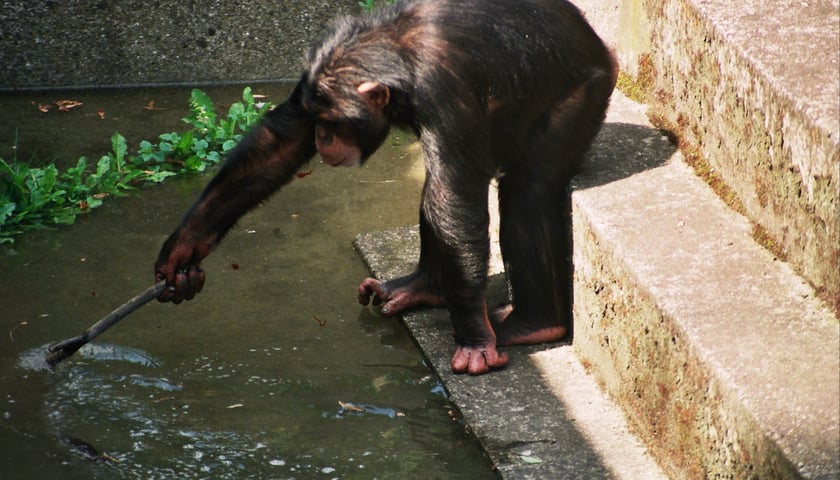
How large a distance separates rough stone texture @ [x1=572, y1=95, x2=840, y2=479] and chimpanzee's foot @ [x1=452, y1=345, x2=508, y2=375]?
34 centimetres

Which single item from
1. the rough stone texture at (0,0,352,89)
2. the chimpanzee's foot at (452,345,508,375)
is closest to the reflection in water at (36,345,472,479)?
the chimpanzee's foot at (452,345,508,375)

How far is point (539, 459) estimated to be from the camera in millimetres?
3754

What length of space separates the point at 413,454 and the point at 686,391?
38.5 inches

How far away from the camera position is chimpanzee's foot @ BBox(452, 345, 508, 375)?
428 centimetres

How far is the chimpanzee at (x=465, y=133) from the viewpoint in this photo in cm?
391

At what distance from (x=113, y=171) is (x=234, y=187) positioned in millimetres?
1853

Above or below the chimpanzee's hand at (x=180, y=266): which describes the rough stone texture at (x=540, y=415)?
below

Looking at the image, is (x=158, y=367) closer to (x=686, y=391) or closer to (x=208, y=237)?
(x=208, y=237)

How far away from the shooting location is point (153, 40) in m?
7.04

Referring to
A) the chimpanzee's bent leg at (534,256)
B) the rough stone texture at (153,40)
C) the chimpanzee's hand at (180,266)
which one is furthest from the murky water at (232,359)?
the rough stone texture at (153,40)

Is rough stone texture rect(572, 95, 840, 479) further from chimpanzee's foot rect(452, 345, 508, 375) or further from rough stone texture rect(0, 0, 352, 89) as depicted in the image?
rough stone texture rect(0, 0, 352, 89)

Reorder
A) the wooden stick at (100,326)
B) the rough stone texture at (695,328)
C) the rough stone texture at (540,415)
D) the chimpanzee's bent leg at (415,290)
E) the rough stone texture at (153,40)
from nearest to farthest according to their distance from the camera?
the rough stone texture at (695,328)
the rough stone texture at (540,415)
the wooden stick at (100,326)
the chimpanzee's bent leg at (415,290)
the rough stone texture at (153,40)

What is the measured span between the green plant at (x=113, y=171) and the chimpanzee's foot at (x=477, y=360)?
7.26ft

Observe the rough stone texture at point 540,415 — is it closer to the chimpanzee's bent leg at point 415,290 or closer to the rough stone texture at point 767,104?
the chimpanzee's bent leg at point 415,290
